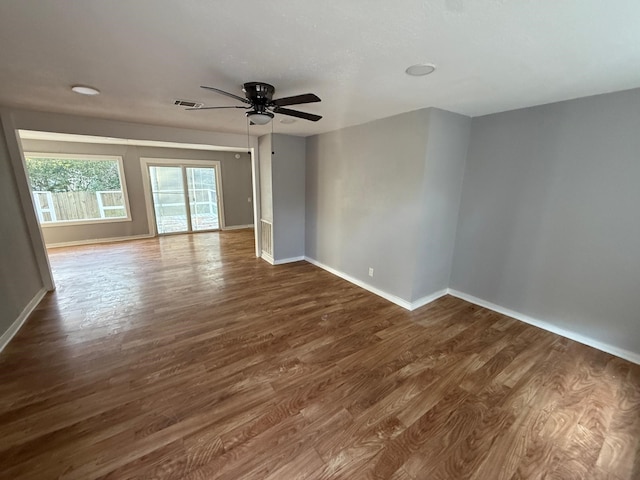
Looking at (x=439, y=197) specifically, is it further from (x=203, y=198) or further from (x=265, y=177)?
(x=203, y=198)

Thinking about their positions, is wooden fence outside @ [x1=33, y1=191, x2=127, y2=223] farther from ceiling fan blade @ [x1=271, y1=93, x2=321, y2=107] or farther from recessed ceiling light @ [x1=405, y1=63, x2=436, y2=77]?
recessed ceiling light @ [x1=405, y1=63, x2=436, y2=77]

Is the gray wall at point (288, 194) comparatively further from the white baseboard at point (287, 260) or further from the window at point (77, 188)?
the window at point (77, 188)

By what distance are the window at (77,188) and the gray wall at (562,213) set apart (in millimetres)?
7533

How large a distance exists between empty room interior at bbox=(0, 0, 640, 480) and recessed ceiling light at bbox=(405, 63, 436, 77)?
3 cm

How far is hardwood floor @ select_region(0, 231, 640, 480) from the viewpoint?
1.48 m

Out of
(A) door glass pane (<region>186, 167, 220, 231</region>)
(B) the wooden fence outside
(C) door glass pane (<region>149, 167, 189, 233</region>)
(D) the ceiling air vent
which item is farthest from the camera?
(A) door glass pane (<region>186, 167, 220, 231</region>)

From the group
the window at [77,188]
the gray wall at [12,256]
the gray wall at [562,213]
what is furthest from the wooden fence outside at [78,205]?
the gray wall at [562,213]

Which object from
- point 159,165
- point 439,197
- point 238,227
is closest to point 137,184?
point 159,165

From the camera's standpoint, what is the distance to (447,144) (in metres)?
3.02

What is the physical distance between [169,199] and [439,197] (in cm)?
689

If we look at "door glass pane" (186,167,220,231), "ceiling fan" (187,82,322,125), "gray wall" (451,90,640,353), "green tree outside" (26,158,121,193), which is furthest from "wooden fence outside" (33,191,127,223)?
"gray wall" (451,90,640,353)

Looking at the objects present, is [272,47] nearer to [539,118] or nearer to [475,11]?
[475,11]

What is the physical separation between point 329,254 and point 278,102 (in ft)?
9.44

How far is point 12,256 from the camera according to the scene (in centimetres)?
292
